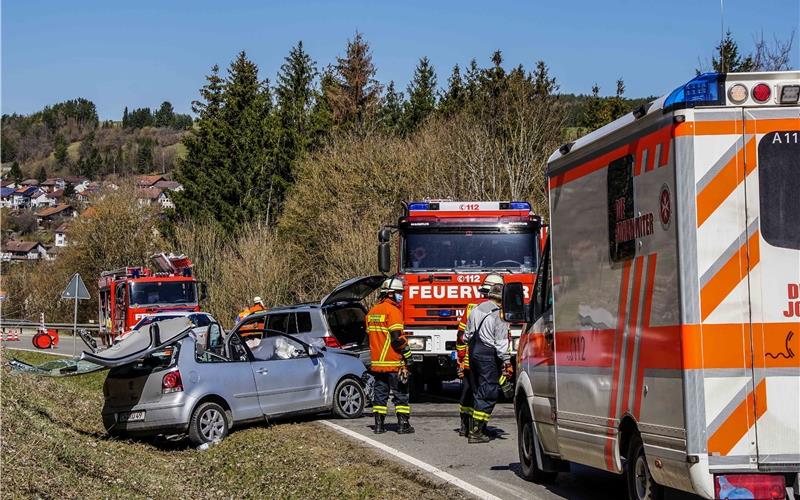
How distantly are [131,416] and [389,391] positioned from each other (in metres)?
3.45

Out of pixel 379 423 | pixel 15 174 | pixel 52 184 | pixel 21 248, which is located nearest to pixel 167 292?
pixel 379 423

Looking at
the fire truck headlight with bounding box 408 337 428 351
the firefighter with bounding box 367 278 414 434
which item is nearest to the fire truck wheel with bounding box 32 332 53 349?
the fire truck headlight with bounding box 408 337 428 351

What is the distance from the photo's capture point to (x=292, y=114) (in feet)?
222

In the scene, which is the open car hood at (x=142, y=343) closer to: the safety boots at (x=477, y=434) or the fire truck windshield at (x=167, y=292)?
the safety boots at (x=477, y=434)

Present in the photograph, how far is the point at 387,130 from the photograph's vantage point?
58438 mm

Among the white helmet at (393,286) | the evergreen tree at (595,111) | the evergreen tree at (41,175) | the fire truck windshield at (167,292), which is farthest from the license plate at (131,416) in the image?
the evergreen tree at (41,175)

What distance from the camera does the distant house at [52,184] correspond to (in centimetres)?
17894

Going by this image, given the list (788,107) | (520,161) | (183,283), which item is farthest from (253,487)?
(520,161)

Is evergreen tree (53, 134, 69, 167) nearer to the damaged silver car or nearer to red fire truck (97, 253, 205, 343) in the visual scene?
red fire truck (97, 253, 205, 343)

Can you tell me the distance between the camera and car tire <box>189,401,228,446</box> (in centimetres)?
1449

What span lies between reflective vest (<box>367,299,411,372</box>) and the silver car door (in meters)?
1.98

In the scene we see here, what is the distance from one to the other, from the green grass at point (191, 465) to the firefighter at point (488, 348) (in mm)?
1428

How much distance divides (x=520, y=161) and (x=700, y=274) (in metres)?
32.3

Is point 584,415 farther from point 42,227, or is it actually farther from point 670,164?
point 42,227
